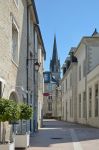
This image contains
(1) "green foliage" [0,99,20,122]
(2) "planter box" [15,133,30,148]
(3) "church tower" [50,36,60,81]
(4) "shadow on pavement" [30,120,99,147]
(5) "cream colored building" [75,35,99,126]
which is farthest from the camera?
(3) "church tower" [50,36,60,81]

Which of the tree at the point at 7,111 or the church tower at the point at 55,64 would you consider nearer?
the tree at the point at 7,111

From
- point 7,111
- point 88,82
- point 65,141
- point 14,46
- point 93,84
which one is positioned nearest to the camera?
point 7,111

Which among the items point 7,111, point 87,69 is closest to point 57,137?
point 7,111

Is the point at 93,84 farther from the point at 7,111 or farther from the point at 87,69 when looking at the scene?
the point at 7,111

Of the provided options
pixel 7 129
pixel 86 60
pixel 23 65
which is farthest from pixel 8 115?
pixel 86 60

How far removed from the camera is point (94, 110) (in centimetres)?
4281

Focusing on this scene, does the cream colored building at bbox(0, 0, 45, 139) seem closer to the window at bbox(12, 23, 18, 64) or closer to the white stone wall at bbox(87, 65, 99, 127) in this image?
the window at bbox(12, 23, 18, 64)

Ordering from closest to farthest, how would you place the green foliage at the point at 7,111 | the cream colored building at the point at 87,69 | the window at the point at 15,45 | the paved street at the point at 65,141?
the green foliage at the point at 7,111 → the paved street at the point at 65,141 → the window at the point at 15,45 → the cream colored building at the point at 87,69

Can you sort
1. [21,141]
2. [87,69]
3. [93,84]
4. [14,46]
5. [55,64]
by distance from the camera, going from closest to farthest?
[21,141] < [14,46] < [93,84] < [87,69] < [55,64]

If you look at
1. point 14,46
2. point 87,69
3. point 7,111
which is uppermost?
point 87,69

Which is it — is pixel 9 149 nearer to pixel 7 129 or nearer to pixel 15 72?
pixel 7 129

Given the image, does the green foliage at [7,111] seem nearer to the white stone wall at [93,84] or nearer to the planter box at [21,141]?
the planter box at [21,141]

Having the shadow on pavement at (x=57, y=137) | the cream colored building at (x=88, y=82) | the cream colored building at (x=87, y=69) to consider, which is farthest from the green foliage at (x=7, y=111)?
the cream colored building at (x=87, y=69)

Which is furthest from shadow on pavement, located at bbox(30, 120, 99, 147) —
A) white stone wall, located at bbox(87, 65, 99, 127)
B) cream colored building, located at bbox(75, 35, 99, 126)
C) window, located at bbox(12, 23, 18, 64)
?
cream colored building, located at bbox(75, 35, 99, 126)
